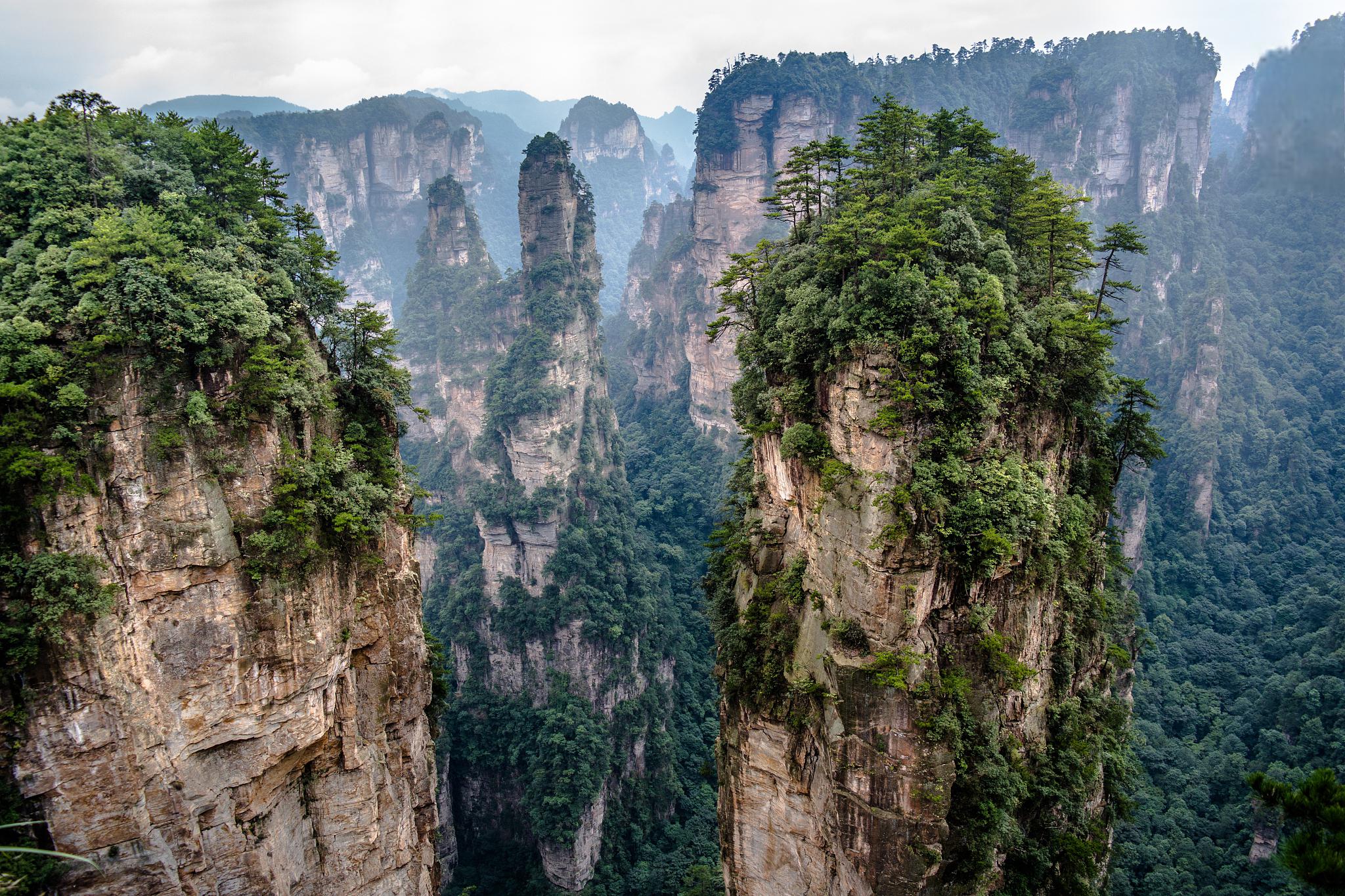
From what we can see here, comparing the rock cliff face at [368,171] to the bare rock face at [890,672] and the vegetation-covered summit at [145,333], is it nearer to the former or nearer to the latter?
the vegetation-covered summit at [145,333]

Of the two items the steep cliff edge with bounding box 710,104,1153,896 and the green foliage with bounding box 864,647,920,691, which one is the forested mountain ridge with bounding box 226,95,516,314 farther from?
the green foliage with bounding box 864,647,920,691

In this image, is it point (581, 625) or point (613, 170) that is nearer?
point (581, 625)

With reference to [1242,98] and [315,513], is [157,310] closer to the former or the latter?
[315,513]

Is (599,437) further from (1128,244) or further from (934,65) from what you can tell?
(934,65)

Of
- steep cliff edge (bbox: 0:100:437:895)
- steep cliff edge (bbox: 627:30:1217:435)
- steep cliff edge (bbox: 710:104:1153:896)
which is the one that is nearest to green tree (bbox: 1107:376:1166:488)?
steep cliff edge (bbox: 710:104:1153:896)

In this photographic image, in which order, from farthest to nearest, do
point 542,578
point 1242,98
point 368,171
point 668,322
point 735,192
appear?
point 1242,98 < point 368,171 < point 668,322 < point 735,192 < point 542,578

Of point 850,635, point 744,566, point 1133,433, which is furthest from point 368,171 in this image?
point 850,635
